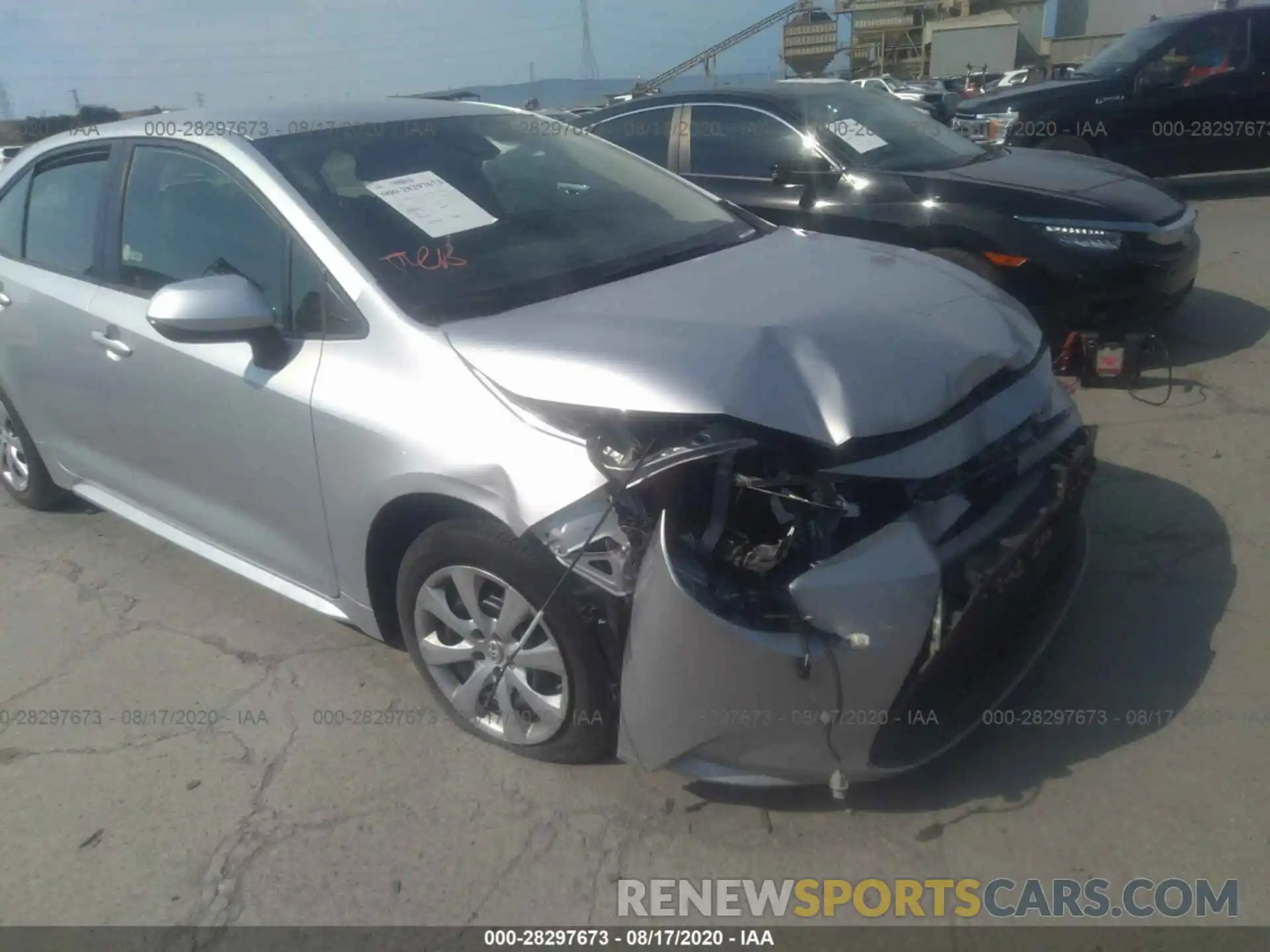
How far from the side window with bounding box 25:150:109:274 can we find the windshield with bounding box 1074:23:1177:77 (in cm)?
915

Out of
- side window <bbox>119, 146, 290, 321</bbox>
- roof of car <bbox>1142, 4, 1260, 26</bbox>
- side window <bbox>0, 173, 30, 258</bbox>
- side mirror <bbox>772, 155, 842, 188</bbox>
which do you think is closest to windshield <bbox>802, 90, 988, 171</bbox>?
side mirror <bbox>772, 155, 842, 188</bbox>

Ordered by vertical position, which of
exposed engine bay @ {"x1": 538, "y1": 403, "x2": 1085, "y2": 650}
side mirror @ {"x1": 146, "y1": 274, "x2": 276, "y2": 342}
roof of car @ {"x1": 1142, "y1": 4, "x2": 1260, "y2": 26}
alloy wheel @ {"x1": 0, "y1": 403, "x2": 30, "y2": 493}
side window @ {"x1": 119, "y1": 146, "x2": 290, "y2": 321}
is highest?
roof of car @ {"x1": 1142, "y1": 4, "x2": 1260, "y2": 26}

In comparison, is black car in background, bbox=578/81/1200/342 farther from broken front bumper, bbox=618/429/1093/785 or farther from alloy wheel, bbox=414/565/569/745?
alloy wheel, bbox=414/565/569/745

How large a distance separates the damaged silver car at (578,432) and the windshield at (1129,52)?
780cm

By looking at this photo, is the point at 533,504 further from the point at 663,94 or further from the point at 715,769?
the point at 663,94

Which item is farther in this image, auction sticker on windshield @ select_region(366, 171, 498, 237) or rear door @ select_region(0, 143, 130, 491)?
rear door @ select_region(0, 143, 130, 491)

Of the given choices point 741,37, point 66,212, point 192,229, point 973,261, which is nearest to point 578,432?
point 192,229

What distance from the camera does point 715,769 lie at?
2.41 meters

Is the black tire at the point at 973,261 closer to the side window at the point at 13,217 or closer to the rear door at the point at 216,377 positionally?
the rear door at the point at 216,377

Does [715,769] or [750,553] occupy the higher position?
[750,553]

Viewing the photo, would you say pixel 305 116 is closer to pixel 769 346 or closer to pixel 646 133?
pixel 769 346

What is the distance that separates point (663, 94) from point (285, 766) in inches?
199

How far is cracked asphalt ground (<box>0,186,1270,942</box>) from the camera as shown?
7.98ft
